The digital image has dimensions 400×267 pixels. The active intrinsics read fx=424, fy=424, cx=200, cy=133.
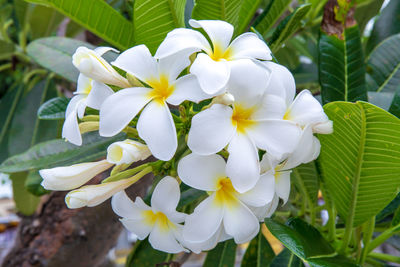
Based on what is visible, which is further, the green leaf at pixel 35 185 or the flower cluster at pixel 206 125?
the green leaf at pixel 35 185

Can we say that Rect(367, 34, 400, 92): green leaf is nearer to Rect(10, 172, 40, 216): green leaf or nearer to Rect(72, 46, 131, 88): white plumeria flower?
Rect(72, 46, 131, 88): white plumeria flower

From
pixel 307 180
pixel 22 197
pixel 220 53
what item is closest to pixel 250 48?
pixel 220 53

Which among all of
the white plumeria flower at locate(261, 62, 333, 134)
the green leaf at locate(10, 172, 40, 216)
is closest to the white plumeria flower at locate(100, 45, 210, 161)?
the white plumeria flower at locate(261, 62, 333, 134)

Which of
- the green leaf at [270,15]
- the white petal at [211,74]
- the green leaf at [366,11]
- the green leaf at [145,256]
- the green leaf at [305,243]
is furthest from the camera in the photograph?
the green leaf at [366,11]

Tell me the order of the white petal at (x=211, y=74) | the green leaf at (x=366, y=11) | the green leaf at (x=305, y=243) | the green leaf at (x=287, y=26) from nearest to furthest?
the white petal at (x=211, y=74), the green leaf at (x=305, y=243), the green leaf at (x=287, y=26), the green leaf at (x=366, y=11)

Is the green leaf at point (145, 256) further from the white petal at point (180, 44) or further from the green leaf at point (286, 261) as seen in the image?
the white petal at point (180, 44)

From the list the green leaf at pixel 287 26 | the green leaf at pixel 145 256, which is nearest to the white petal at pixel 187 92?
the green leaf at pixel 287 26

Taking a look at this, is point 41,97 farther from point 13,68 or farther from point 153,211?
point 153,211
